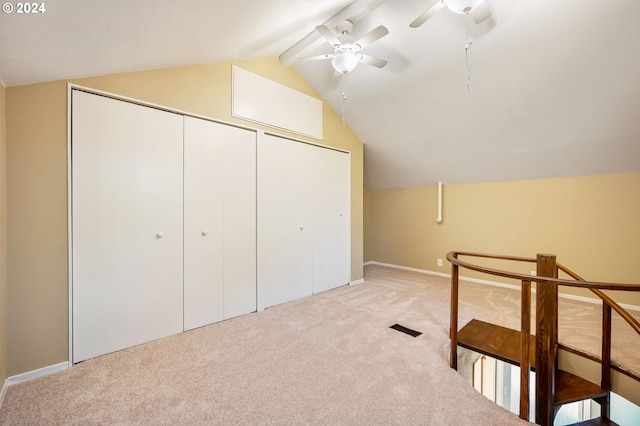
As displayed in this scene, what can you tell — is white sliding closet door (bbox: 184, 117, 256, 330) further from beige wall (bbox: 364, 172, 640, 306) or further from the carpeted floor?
beige wall (bbox: 364, 172, 640, 306)

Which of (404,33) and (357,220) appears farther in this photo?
(357,220)

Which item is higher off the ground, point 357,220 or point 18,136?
point 18,136

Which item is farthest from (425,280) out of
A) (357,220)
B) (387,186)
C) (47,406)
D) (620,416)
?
(47,406)

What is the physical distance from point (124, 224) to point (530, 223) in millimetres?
5085

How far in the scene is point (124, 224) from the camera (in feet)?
7.58

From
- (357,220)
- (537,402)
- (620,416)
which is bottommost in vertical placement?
(620,416)

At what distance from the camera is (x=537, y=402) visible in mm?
1767

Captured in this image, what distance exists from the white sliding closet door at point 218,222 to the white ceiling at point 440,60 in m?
0.79

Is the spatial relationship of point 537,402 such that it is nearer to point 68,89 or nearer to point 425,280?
point 425,280

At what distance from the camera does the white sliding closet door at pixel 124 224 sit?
213 centimetres

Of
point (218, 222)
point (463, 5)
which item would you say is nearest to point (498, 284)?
point (463, 5)

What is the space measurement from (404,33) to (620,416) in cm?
414

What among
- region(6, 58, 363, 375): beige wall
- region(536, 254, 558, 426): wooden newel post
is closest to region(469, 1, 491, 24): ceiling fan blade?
region(536, 254, 558, 426): wooden newel post

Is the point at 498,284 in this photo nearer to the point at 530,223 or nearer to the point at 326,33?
the point at 530,223
